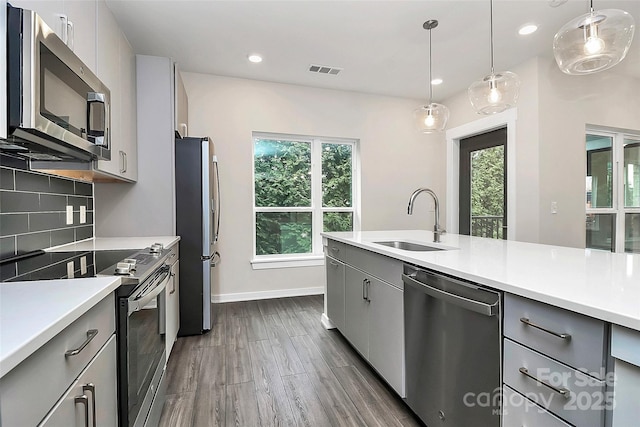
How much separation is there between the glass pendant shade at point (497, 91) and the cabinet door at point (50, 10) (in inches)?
103

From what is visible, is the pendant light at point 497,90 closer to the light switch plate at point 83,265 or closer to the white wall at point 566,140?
the white wall at point 566,140

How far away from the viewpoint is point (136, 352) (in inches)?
53.9

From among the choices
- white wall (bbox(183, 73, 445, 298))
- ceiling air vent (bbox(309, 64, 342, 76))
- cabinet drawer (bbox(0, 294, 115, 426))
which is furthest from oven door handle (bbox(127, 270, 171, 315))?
ceiling air vent (bbox(309, 64, 342, 76))

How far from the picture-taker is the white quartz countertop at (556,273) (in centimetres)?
88

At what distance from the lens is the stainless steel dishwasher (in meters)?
1.21

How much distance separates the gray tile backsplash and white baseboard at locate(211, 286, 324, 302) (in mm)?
1784

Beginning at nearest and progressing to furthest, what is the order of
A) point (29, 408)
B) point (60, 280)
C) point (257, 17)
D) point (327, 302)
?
point (29, 408), point (60, 280), point (257, 17), point (327, 302)

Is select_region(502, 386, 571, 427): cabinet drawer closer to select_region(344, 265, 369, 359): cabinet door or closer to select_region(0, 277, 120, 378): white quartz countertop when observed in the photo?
select_region(344, 265, 369, 359): cabinet door

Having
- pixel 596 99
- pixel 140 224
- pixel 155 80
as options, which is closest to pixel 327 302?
pixel 140 224

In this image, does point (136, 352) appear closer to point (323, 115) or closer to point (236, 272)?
point (236, 272)

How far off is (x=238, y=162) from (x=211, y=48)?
1246 millimetres

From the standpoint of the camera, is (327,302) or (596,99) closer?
(327,302)

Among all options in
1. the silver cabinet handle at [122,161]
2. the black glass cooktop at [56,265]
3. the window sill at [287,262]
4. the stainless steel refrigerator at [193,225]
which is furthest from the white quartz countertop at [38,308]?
the window sill at [287,262]

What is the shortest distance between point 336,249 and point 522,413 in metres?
1.84
